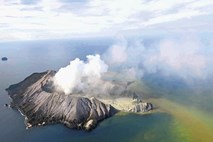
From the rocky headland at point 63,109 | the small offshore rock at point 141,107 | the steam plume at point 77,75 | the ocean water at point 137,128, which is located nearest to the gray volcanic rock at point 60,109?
the rocky headland at point 63,109

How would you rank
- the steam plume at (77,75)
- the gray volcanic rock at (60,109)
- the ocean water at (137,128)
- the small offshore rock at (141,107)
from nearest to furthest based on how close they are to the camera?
1. the ocean water at (137,128)
2. the gray volcanic rock at (60,109)
3. the small offshore rock at (141,107)
4. the steam plume at (77,75)

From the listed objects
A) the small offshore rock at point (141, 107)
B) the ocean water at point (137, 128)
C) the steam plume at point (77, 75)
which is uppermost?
the steam plume at point (77, 75)

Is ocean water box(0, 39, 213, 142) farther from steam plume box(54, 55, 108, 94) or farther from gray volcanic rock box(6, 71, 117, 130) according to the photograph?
steam plume box(54, 55, 108, 94)

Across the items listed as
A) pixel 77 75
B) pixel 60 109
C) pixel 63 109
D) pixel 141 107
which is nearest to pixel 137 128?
pixel 141 107

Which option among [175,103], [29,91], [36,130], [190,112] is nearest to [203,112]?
[190,112]

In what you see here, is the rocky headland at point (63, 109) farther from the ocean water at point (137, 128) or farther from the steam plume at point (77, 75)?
the steam plume at point (77, 75)

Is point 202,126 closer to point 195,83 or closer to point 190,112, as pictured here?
point 190,112

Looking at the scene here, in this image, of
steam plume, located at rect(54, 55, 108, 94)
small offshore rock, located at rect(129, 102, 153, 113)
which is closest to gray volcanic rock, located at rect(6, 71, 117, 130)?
steam plume, located at rect(54, 55, 108, 94)

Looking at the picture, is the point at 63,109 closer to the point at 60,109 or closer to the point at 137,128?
the point at 60,109

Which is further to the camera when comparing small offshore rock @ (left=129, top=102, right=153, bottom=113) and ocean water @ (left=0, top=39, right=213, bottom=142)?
small offshore rock @ (left=129, top=102, right=153, bottom=113)
